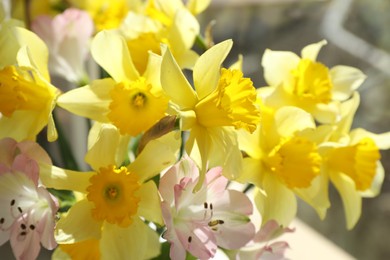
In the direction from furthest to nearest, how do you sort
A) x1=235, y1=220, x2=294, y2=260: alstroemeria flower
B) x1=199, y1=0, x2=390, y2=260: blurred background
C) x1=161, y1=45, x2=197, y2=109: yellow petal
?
x1=199, y1=0, x2=390, y2=260: blurred background → x1=235, y1=220, x2=294, y2=260: alstroemeria flower → x1=161, y1=45, x2=197, y2=109: yellow petal

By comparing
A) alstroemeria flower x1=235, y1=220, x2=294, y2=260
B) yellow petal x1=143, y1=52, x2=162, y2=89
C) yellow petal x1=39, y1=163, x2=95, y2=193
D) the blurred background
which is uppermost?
yellow petal x1=143, y1=52, x2=162, y2=89

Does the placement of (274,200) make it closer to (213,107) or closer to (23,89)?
(213,107)

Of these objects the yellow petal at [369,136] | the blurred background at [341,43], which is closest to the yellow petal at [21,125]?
the yellow petal at [369,136]

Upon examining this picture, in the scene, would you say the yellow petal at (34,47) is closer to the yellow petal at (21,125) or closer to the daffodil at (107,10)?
the yellow petal at (21,125)

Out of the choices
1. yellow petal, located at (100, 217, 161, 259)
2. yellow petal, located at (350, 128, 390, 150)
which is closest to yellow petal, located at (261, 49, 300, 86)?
yellow petal, located at (350, 128, 390, 150)

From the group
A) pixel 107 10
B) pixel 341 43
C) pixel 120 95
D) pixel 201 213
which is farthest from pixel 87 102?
pixel 341 43

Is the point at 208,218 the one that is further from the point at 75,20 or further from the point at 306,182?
the point at 75,20

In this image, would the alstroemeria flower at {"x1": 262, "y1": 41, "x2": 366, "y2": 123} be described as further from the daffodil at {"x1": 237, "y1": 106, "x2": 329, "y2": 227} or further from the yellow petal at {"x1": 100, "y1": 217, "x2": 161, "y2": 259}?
the yellow petal at {"x1": 100, "y1": 217, "x2": 161, "y2": 259}
